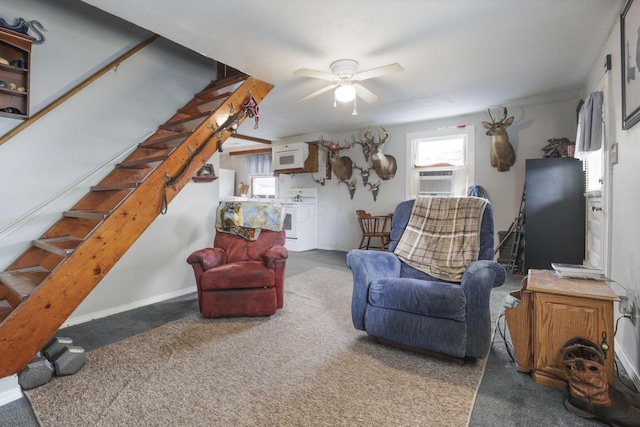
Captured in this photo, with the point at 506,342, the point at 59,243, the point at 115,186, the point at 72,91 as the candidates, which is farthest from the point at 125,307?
the point at 506,342

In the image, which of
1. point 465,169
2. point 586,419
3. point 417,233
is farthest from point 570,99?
point 586,419

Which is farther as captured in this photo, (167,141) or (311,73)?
(167,141)

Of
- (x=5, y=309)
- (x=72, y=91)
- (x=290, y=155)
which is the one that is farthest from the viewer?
(x=290, y=155)

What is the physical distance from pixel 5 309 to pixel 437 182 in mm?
5026

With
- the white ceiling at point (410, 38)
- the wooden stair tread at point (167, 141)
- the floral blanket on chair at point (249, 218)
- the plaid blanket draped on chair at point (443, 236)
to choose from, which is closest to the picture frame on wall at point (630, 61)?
the white ceiling at point (410, 38)

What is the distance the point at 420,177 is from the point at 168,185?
13.3 ft

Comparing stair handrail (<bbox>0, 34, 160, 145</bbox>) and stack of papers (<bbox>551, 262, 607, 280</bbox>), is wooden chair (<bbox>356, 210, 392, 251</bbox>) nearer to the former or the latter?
stack of papers (<bbox>551, 262, 607, 280</bbox>)

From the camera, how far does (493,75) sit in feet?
10.4

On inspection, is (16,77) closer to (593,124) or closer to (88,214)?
(88,214)

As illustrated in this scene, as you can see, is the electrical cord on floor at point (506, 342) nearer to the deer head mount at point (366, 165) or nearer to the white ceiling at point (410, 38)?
the white ceiling at point (410, 38)

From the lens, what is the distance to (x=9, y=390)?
1617mm

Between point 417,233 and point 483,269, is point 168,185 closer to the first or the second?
point 417,233

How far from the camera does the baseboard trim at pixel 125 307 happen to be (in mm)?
2578

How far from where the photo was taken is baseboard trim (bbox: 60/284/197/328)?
2578 mm
